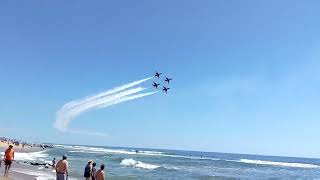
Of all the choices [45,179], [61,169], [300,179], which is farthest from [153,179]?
[300,179]

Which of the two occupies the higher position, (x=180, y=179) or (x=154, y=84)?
(x=154, y=84)

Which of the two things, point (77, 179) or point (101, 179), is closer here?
point (101, 179)

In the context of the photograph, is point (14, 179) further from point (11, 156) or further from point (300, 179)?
point (300, 179)

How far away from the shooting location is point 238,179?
46.0m

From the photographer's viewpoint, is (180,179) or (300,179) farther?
(300,179)

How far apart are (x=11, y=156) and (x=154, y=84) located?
79.0 ft

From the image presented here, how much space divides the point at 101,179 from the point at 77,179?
1409cm

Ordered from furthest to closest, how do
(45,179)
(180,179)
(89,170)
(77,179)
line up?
(180,179), (77,179), (45,179), (89,170)

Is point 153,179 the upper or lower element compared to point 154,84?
lower

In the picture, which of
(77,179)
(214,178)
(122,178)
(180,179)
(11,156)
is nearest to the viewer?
(11,156)

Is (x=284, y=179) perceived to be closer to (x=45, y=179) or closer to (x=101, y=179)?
(x=45, y=179)

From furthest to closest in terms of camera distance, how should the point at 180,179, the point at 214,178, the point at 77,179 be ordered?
the point at 214,178, the point at 180,179, the point at 77,179

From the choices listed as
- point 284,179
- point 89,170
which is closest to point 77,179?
point 89,170

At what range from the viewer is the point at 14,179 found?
2409 cm
